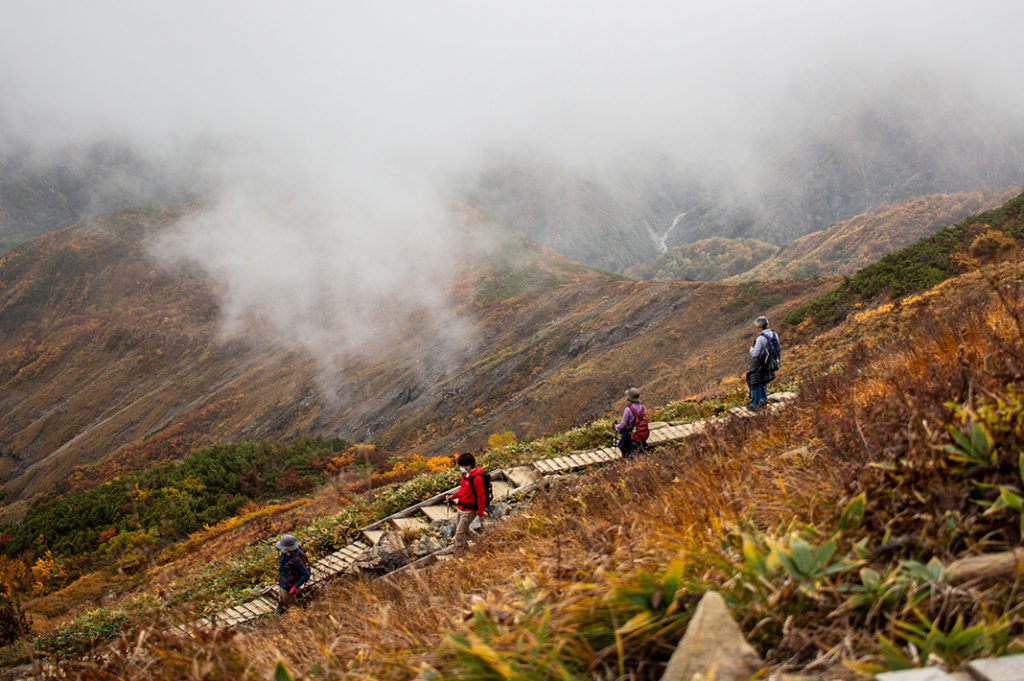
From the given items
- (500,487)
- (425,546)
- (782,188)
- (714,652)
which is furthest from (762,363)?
(782,188)

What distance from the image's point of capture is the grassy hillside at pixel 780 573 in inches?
70.6

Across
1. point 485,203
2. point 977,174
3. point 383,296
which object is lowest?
point 977,174

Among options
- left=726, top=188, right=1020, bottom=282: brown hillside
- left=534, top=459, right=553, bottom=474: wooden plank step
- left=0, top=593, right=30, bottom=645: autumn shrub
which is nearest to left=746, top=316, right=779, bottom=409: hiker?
left=534, top=459, right=553, bottom=474: wooden plank step

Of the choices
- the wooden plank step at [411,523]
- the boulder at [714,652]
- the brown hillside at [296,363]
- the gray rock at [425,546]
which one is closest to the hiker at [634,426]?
the gray rock at [425,546]

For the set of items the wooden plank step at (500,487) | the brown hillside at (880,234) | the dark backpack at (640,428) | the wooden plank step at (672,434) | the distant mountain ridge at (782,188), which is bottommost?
the brown hillside at (880,234)

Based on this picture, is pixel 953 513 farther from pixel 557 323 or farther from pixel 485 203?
pixel 485 203

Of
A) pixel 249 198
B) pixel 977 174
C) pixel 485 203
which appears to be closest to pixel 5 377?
pixel 249 198

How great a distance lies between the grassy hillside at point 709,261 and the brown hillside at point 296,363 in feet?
191

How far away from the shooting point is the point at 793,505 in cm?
264

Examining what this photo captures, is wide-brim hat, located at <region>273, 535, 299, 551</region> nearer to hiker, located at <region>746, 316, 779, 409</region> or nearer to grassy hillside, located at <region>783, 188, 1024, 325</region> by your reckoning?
hiker, located at <region>746, 316, 779, 409</region>

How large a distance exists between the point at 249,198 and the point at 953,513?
11773cm

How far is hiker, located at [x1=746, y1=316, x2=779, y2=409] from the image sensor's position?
954cm

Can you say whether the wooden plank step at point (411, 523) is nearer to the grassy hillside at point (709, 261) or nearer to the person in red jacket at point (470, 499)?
the person in red jacket at point (470, 499)

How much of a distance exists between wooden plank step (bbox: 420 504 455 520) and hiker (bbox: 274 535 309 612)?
2369 millimetres
